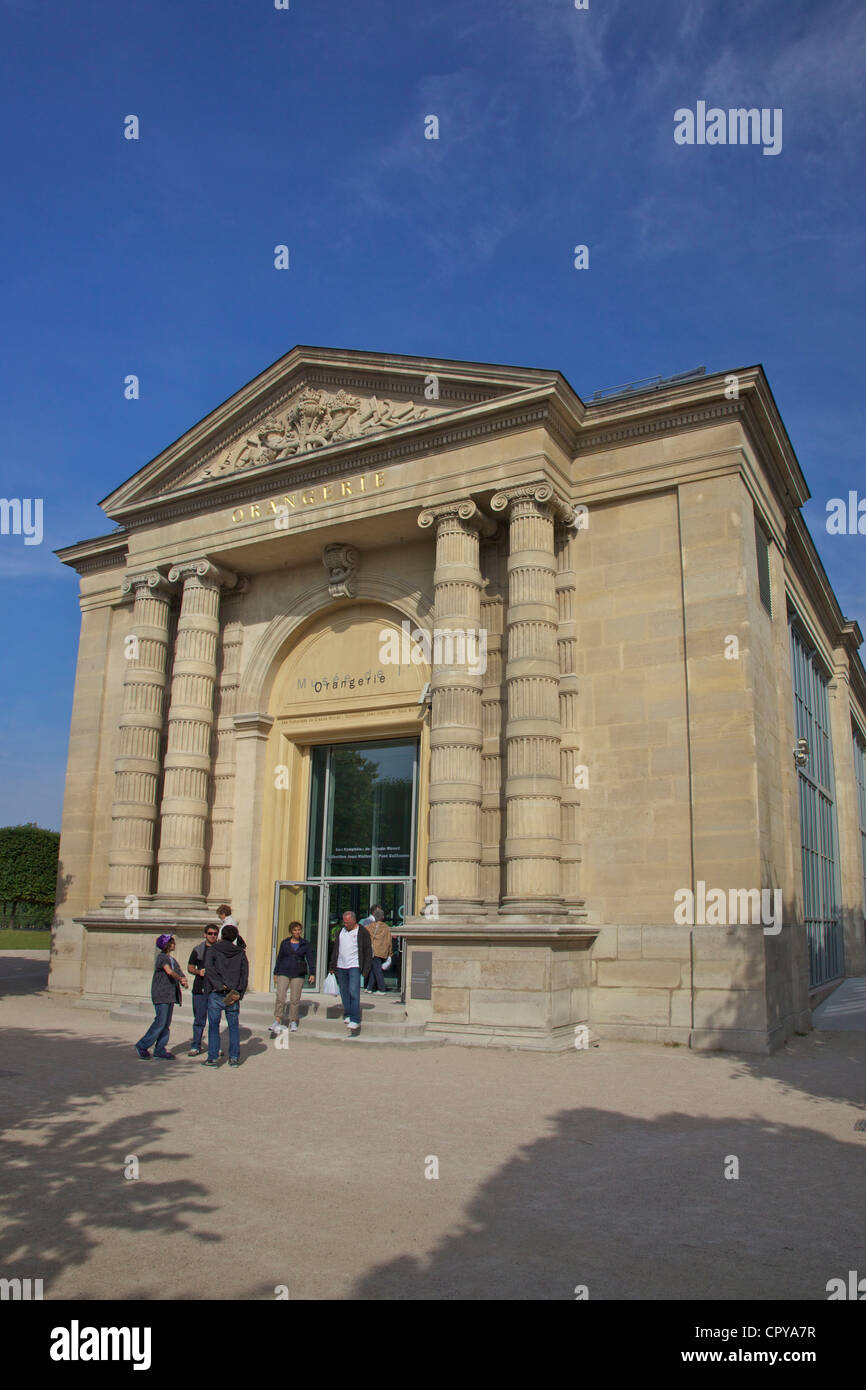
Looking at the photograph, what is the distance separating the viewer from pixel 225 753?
2277 centimetres

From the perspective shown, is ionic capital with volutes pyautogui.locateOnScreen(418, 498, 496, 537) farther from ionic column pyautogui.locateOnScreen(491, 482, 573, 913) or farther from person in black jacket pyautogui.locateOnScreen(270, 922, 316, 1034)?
person in black jacket pyautogui.locateOnScreen(270, 922, 316, 1034)

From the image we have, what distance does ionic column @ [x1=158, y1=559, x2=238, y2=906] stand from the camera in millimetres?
21438

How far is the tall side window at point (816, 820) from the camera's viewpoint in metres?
23.1

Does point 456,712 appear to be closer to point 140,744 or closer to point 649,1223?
point 140,744

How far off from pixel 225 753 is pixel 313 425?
750cm

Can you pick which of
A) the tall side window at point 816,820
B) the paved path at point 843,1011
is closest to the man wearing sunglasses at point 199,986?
the paved path at point 843,1011

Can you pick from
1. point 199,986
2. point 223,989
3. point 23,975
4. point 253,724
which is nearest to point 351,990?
point 223,989

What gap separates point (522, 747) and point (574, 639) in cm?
266

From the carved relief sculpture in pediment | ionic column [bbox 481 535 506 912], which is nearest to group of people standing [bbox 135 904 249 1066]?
ionic column [bbox 481 535 506 912]

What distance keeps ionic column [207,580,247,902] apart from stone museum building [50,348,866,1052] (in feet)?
0.23

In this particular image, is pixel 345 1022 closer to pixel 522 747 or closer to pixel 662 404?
pixel 522 747

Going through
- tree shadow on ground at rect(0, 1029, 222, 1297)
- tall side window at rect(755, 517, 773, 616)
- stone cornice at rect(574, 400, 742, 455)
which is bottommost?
tree shadow on ground at rect(0, 1029, 222, 1297)
